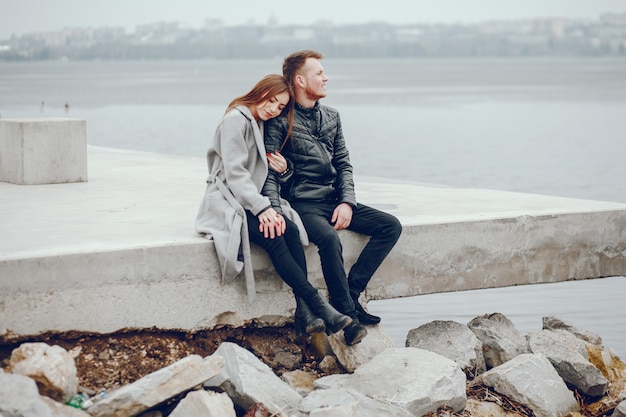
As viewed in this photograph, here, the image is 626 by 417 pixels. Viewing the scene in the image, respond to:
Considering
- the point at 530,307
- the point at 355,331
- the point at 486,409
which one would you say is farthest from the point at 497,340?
the point at 530,307

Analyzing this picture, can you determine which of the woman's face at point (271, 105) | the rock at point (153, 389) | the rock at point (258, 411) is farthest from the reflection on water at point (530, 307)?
the rock at point (153, 389)

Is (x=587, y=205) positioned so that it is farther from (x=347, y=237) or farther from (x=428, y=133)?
(x=428, y=133)

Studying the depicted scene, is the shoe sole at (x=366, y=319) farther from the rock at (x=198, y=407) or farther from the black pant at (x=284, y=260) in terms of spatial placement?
the rock at (x=198, y=407)

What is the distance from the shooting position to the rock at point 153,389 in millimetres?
5586

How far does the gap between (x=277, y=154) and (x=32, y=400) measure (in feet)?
7.50

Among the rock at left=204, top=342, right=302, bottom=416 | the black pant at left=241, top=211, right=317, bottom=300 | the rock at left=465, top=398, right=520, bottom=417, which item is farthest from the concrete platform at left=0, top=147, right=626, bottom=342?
the rock at left=465, top=398, right=520, bottom=417

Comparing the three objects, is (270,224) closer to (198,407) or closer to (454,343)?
(198,407)

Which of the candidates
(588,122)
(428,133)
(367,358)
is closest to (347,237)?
(367,358)

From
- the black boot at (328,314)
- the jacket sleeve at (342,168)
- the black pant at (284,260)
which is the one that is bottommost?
the black boot at (328,314)

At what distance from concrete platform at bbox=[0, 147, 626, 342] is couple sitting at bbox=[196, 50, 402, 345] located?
0.62 ft

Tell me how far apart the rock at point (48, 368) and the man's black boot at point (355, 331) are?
1.63m

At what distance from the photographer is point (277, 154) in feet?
22.2

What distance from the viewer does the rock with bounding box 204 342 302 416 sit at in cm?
598

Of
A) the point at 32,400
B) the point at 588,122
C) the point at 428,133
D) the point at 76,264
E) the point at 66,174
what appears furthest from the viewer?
the point at 588,122
